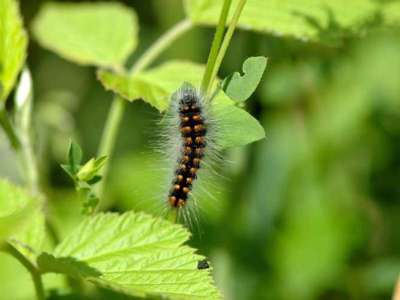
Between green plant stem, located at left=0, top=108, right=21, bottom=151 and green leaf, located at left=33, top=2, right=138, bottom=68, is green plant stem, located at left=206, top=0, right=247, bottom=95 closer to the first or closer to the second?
green plant stem, located at left=0, top=108, right=21, bottom=151

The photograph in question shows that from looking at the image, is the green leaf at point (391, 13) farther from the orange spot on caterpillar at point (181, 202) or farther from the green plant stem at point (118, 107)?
Result: the orange spot on caterpillar at point (181, 202)

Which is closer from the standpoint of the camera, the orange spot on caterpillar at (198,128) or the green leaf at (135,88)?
the orange spot on caterpillar at (198,128)

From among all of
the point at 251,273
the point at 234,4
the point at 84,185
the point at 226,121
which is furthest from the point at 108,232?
the point at 251,273

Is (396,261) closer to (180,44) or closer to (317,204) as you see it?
(317,204)

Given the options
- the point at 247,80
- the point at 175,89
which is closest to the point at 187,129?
the point at 247,80

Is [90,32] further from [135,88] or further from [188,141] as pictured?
[188,141]

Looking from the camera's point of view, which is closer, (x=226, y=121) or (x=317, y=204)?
(x=226, y=121)

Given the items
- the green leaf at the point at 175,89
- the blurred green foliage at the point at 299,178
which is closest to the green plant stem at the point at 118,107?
the green leaf at the point at 175,89
